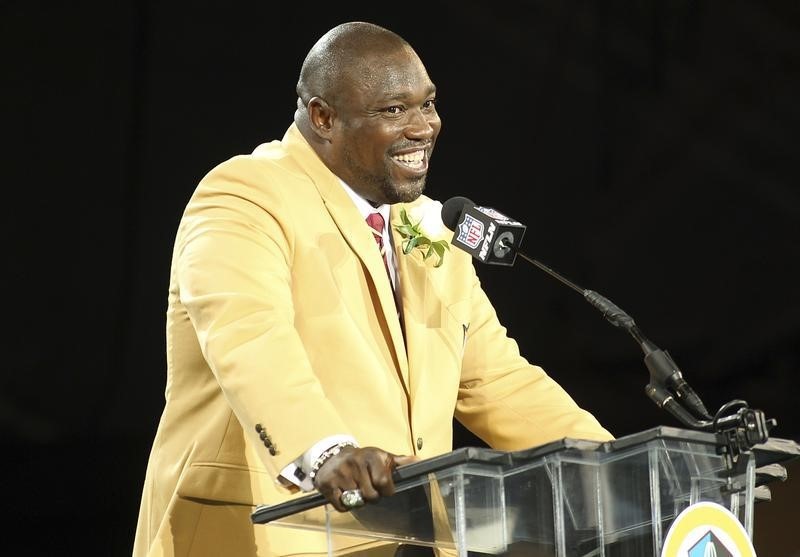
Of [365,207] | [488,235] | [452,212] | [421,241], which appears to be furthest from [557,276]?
[365,207]

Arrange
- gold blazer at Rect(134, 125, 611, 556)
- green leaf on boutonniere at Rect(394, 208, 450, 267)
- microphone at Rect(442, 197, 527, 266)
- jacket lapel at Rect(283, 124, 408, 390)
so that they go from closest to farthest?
gold blazer at Rect(134, 125, 611, 556)
microphone at Rect(442, 197, 527, 266)
jacket lapel at Rect(283, 124, 408, 390)
green leaf on boutonniere at Rect(394, 208, 450, 267)

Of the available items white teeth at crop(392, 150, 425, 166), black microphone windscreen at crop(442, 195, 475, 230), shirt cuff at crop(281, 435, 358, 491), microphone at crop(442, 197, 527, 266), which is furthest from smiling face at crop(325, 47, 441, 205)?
shirt cuff at crop(281, 435, 358, 491)

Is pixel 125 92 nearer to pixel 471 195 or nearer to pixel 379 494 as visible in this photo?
pixel 471 195

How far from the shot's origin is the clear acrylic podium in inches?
67.9

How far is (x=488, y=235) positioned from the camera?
2.20 meters

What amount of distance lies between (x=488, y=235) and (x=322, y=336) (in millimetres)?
315

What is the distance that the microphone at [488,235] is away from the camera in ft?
7.19

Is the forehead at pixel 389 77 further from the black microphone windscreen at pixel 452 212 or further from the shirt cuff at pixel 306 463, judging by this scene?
the shirt cuff at pixel 306 463

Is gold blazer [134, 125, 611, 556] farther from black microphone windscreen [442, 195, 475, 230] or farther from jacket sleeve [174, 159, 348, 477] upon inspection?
black microphone windscreen [442, 195, 475, 230]

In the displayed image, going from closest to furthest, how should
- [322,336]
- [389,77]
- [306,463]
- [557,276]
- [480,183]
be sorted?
1. [306,463]
2. [557,276]
3. [322,336]
4. [389,77]
5. [480,183]

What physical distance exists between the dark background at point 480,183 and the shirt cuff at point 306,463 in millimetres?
1688

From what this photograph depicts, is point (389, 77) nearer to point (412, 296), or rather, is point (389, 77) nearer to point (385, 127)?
point (385, 127)

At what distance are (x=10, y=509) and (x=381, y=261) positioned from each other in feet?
4.99

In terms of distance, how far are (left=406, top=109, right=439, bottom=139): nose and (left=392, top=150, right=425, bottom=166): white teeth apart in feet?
0.11
